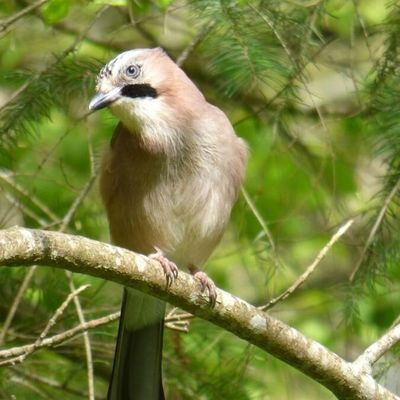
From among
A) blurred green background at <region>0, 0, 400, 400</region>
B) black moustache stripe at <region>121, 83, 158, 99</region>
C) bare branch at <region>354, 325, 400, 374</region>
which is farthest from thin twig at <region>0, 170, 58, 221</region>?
bare branch at <region>354, 325, 400, 374</region>

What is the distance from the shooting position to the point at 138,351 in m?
4.16

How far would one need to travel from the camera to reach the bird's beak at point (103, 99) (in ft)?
12.1

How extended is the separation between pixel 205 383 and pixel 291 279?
160cm

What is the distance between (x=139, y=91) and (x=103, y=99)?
22cm

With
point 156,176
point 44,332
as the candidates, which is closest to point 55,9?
point 156,176

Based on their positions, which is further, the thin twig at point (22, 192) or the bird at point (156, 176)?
the thin twig at point (22, 192)

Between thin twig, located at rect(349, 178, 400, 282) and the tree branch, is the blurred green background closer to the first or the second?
thin twig, located at rect(349, 178, 400, 282)

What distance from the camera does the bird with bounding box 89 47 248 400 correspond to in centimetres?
389

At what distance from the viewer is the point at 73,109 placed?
4656 millimetres

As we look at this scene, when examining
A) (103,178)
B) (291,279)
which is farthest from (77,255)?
(291,279)

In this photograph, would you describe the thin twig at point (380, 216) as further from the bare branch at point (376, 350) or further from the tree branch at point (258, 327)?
the tree branch at point (258, 327)

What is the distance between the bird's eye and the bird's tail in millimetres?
850

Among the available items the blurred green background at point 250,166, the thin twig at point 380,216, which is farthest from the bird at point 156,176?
the thin twig at point 380,216

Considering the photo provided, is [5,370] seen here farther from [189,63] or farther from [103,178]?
[189,63]
